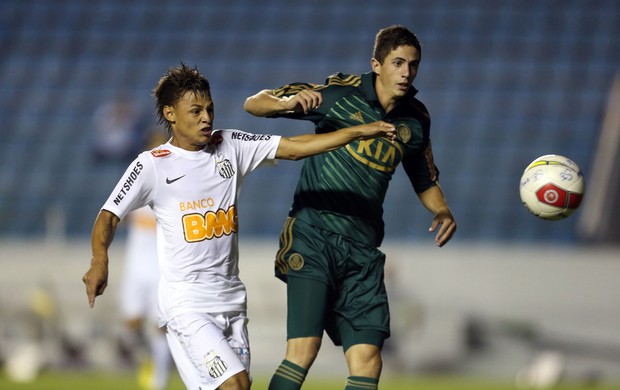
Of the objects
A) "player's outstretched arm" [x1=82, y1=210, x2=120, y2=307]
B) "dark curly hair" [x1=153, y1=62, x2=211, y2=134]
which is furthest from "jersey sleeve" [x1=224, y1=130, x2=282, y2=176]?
"player's outstretched arm" [x1=82, y1=210, x2=120, y2=307]

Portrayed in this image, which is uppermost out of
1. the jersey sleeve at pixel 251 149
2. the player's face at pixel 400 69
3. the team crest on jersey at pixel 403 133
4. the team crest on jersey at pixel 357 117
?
the player's face at pixel 400 69

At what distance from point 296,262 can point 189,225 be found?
67cm

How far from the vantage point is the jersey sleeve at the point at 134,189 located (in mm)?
4863

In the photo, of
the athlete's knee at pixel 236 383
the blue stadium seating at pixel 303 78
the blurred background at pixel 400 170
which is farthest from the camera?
the blue stadium seating at pixel 303 78

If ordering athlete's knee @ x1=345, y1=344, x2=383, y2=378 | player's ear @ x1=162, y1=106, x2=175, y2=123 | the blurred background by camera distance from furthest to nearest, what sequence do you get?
the blurred background, athlete's knee @ x1=345, y1=344, x2=383, y2=378, player's ear @ x1=162, y1=106, x2=175, y2=123

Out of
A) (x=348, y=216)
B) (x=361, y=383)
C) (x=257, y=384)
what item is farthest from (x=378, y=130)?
(x=257, y=384)

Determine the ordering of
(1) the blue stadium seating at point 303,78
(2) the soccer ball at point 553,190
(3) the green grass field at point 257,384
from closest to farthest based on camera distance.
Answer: (2) the soccer ball at point 553,190 < (3) the green grass field at point 257,384 < (1) the blue stadium seating at point 303,78

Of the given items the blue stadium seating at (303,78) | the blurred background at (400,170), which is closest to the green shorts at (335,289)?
the blurred background at (400,170)

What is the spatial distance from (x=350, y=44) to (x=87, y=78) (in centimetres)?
507

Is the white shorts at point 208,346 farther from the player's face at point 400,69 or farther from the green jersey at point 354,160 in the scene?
the player's face at point 400,69

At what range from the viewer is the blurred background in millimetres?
13555

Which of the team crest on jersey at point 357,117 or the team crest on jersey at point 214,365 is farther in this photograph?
the team crest on jersey at point 357,117

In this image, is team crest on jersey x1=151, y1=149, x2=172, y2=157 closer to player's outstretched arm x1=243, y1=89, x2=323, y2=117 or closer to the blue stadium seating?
player's outstretched arm x1=243, y1=89, x2=323, y2=117

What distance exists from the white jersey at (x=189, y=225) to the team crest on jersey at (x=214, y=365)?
0.76 ft
